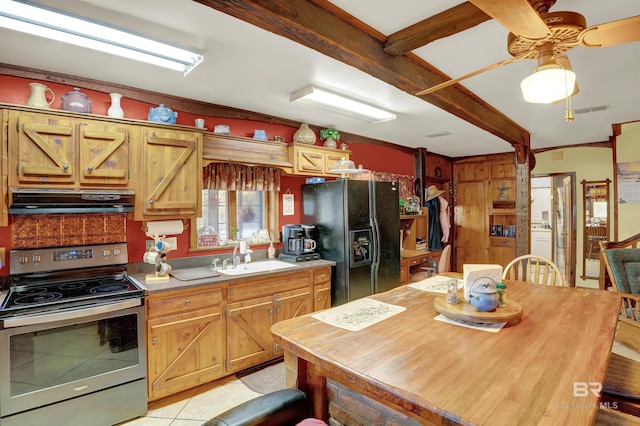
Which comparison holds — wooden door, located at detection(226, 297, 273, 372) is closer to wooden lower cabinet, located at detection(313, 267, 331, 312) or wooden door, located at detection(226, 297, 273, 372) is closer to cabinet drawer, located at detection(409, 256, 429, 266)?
wooden lower cabinet, located at detection(313, 267, 331, 312)

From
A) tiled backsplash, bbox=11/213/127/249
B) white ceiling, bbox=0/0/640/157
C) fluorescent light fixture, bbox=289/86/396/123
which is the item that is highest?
white ceiling, bbox=0/0/640/157

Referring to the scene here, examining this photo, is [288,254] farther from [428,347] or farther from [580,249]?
[580,249]

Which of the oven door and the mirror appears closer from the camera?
the oven door

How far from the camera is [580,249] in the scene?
6.03m

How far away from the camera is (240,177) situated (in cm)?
352

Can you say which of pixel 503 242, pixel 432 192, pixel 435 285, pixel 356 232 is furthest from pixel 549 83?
pixel 503 242

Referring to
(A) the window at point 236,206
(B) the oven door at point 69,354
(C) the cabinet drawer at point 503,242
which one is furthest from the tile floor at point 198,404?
(C) the cabinet drawer at point 503,242

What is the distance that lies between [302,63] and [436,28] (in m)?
0.94

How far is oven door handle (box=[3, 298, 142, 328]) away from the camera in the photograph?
6.39ft

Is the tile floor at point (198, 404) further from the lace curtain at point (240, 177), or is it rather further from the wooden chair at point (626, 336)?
the wooden chair at point (626, 336)

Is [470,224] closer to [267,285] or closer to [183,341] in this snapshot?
[267,285]

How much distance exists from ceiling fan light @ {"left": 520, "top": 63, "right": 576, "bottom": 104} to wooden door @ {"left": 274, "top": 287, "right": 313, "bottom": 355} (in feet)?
8.12

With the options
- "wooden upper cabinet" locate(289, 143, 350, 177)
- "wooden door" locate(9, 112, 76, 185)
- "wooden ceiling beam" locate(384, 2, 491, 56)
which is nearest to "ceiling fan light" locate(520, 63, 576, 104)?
"wooden ceiling beam" locate(384, 2, 491, 56)

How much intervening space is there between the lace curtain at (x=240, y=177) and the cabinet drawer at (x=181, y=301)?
3.66ft
